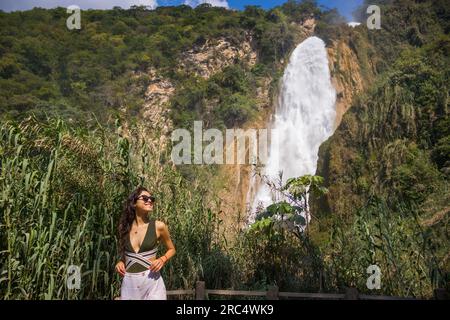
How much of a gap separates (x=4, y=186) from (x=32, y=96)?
29108mm

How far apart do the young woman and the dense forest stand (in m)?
0.83

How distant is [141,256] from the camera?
2734 millimetres

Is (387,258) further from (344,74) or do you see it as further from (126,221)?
(344,74)

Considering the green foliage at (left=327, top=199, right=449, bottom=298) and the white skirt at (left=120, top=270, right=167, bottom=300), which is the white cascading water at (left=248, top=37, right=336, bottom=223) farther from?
the white skirt at (left=120, top=270, right=167, bottom=300)

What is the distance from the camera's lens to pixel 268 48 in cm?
4209

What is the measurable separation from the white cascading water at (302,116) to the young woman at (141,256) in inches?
811

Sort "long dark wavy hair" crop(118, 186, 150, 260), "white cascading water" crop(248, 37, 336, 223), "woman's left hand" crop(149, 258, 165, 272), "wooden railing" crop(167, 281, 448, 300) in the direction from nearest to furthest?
"woman's left hand" crop(149, 258, 165, 272)
"long dark wavy hair" crop(118, 186, 150, 260)
"wooden railing" crop(167, 281, 448, 300)
"white cascading water" crop(248, 37, 336, 223)

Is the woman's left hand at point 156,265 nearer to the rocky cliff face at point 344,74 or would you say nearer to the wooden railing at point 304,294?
the wooden railing at point 304,294

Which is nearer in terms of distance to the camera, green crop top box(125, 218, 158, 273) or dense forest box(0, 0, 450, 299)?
green crop top box(125, 218, 158, 273)

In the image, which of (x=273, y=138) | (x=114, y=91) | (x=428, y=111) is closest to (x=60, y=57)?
(x=114, y=91)

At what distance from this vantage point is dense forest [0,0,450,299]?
3678 millimetres

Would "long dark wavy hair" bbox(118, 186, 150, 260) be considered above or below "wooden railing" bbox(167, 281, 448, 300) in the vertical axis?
above

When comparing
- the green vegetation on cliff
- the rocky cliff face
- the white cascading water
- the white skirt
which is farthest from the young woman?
the rocky cliff face
